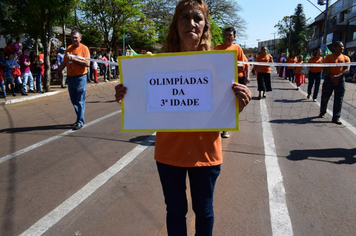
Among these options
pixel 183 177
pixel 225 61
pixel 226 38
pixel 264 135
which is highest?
pixel 226 38

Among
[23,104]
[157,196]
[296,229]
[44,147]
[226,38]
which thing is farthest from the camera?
[23,104]

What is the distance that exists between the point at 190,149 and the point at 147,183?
199 centimetres

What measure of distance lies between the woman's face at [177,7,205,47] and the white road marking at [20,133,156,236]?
2226mm

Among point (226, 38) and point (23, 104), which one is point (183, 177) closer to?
point (226, 38)

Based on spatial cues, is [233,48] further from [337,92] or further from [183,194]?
[183,194]

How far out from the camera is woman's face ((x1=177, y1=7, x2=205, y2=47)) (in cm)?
192

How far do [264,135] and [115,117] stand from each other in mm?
4139

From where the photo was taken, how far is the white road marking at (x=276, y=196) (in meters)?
2.71

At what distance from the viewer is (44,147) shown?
524 centimetres

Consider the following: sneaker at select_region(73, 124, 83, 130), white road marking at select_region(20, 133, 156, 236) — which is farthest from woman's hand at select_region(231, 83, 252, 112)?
sneaker at select_region(73, 124, 83, 130)

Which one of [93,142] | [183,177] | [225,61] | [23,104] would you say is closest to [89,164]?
[93,142]

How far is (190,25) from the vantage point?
191 cm

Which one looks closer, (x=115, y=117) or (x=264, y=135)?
(x=264, y=135)

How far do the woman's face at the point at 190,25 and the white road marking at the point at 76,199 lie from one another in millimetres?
2226
